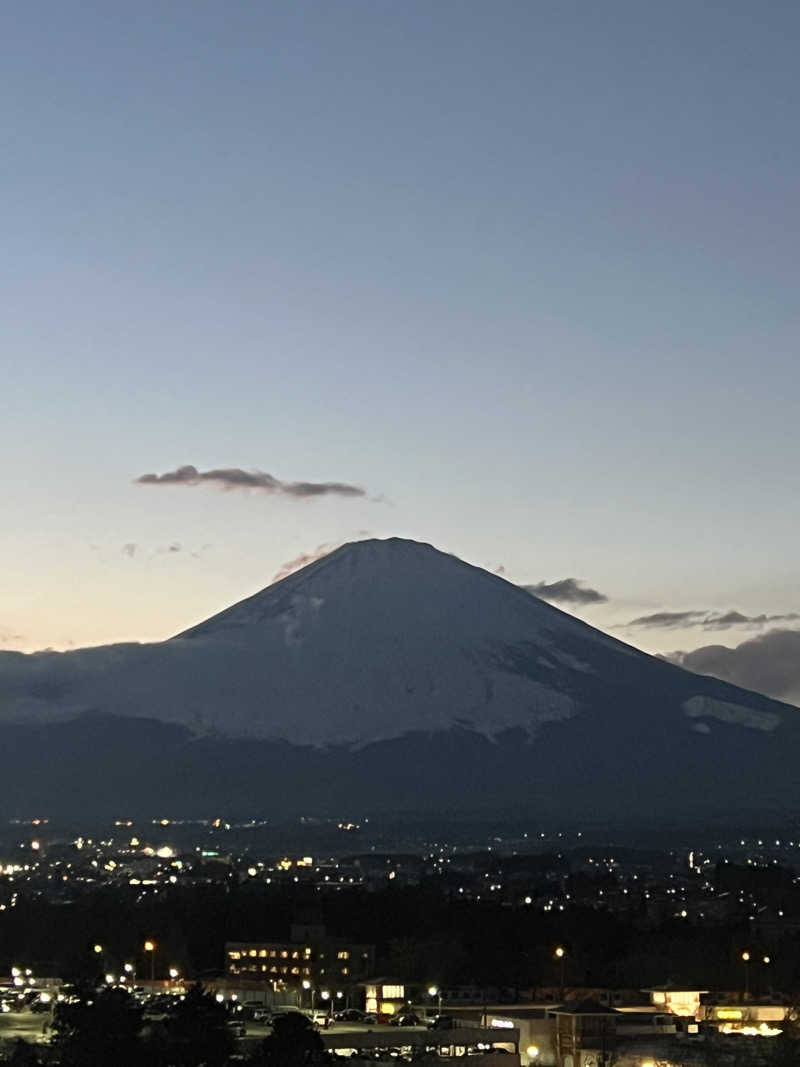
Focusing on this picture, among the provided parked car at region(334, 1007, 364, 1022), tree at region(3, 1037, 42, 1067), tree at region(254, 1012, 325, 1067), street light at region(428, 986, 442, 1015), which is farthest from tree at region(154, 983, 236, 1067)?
street light at region(428, 986, 442, 1015)

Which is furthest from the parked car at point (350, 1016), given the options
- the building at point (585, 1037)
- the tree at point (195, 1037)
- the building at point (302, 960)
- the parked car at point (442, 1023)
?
the building at point (302, 960)

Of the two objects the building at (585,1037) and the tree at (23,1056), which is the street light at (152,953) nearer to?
the building at (585,1037)

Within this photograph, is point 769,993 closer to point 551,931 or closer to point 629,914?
point 551,931

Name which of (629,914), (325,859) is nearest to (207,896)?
(629,914)

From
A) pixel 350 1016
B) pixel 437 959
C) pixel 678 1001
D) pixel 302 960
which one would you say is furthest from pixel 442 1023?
pixel 302 960

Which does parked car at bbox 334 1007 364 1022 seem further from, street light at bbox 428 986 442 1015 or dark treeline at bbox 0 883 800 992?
dark treeline at bbox 0 883 800 992
